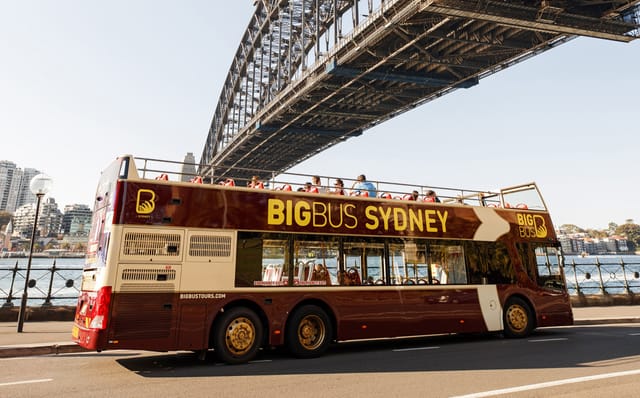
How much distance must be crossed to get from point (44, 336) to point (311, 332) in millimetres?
6212

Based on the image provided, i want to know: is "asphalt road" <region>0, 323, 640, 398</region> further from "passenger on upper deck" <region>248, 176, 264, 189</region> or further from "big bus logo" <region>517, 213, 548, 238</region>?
"passenger on upper deck" <region>248, 176, 264, 189</region>

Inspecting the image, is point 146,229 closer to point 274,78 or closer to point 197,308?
point 197,308

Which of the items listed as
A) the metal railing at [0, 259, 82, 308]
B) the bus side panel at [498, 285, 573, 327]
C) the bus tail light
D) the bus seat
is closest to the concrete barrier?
the metal railing at [0, 259, 82, 308]

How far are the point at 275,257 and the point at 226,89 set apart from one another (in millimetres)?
74584

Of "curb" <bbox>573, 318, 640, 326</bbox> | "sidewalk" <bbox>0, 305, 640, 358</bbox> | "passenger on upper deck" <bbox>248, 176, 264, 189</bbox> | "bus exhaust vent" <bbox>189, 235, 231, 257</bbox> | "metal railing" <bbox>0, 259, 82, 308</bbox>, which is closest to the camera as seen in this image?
"bus exhaust vent" <bbox>189, 235, 231, 257</bbox>

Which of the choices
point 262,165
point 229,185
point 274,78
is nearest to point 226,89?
point 262,165

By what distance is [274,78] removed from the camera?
57.2m

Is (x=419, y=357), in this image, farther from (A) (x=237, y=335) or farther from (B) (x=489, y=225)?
(B) (x=489, y=225)

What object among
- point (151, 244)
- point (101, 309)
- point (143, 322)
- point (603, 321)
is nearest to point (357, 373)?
point (143, 322)

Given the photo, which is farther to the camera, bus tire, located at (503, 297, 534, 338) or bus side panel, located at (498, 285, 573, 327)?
bus side panel, located at (498, 285, 573, 327)

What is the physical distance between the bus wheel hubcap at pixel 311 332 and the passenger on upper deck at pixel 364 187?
2.84 metres

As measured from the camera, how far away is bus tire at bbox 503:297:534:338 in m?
10.5

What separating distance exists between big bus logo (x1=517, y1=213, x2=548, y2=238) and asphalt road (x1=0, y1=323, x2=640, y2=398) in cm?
282

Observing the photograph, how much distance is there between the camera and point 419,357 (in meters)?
8.12
